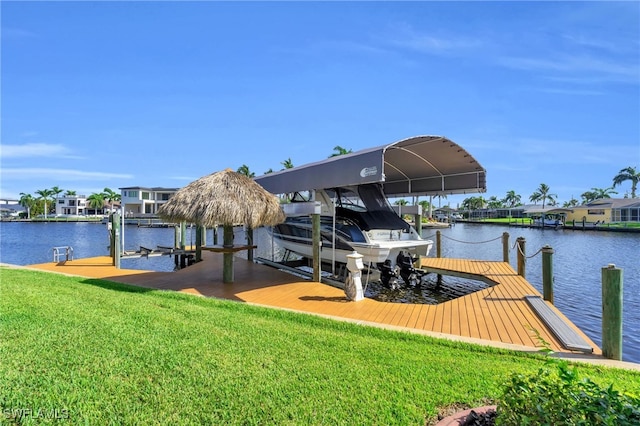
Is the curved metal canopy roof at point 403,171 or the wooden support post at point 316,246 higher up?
the curved metal canopy roof at point 403,171

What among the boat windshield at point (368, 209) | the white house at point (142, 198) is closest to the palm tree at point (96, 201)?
the white house at point (142, 198)

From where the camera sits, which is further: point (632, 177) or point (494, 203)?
point (494, 203)

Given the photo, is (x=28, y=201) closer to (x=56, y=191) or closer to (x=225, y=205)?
(x=56, y=191)

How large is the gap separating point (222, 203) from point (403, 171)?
649cm

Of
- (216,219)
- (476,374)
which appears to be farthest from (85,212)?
(476,374)

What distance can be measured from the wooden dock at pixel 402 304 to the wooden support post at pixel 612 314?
0.87 ft

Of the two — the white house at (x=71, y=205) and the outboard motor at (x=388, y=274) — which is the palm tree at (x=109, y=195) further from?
the outboard motor at (x=388, y=274)

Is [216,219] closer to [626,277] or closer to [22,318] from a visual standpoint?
[22,318]

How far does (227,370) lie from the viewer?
3488 millimetres

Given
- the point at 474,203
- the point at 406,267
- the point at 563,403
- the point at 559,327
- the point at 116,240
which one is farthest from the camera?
the point at 474,203

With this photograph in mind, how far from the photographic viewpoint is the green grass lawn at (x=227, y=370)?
9.18ft

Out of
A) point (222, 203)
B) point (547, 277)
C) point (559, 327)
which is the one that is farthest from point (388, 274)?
point (222, 203)

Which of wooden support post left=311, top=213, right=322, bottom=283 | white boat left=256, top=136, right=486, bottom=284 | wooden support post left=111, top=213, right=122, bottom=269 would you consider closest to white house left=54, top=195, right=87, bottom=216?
wooden support post left=111, top=213, right=122, bottom=269

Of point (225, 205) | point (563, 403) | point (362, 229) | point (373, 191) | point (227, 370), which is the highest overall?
point (373, 191)
